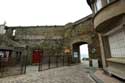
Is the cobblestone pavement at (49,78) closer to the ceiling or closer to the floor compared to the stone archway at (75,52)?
closer to the floor

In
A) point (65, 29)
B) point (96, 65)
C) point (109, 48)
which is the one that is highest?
point (65, 29)

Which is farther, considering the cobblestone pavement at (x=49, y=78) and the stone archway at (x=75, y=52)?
the stone archway at (x=75, y=52)

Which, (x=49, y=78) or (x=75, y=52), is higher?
(x=75, y=52)

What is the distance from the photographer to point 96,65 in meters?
11.9

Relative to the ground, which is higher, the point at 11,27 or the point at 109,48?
the point at 11,27

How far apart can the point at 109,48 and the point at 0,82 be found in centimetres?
689

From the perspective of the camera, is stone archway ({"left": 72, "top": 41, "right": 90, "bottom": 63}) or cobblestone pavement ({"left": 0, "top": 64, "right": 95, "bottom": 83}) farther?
stone archway ({"left": 72, "top": 41, "right": 90, "bottom": 63})

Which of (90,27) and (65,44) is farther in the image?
(65,44)

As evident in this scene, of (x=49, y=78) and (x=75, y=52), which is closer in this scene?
(x=49, y=78)

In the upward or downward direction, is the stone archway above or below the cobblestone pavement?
above

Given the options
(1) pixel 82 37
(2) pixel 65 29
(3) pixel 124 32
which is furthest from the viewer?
(2) pixel 65 29

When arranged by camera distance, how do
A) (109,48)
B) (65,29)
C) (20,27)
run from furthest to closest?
(20,27) < (65,29) < (109,48)

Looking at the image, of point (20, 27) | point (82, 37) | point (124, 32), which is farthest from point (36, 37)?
point (124, 32)

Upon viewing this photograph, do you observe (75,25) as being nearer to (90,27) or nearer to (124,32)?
(90,27)
